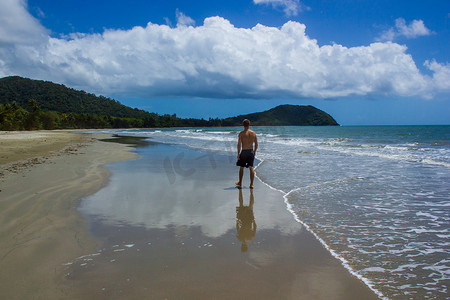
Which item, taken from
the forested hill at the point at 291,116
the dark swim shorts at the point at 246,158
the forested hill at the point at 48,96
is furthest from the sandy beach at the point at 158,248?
the forested hill at the point at 291,116

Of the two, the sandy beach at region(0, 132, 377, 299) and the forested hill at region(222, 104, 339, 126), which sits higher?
the forested hill at region(222, 104, 339, 126)

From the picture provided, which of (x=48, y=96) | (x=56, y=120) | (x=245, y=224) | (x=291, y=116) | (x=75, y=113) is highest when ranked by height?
(x=48, y=96)

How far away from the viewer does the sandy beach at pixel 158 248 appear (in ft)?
9.50

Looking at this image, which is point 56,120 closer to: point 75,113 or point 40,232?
point 75,113

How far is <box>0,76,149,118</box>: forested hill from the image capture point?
123562 mm

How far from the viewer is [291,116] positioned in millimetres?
173625

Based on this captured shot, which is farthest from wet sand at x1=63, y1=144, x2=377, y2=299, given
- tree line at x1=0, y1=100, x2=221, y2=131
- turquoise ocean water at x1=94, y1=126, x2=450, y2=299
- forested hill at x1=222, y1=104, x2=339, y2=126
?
→ forested hill at x1=222, y1=104, x2=339, y2=126

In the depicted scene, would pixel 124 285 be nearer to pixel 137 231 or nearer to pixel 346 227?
pixel 137 231

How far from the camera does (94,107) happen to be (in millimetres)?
155875

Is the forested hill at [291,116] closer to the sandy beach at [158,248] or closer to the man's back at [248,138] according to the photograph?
the man's back at [248,138]

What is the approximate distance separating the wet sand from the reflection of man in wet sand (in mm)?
16

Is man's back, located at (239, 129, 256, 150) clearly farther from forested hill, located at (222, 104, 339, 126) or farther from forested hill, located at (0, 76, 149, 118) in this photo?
forested hill, located at (222, 104, 339, 126)

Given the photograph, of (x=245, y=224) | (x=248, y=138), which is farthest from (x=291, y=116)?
(x=245, y=224)

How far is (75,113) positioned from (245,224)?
13898 cm
